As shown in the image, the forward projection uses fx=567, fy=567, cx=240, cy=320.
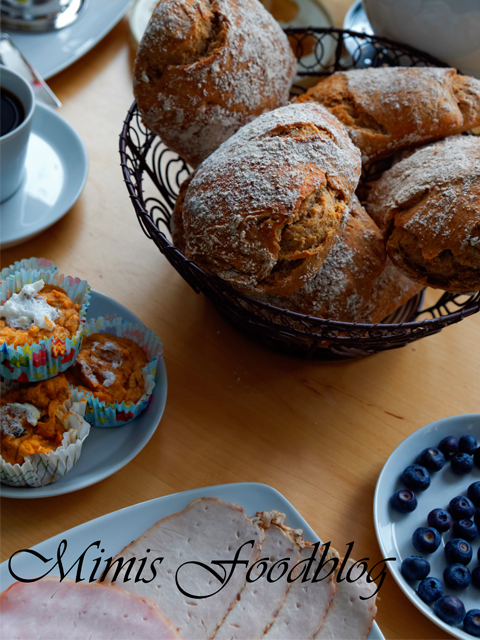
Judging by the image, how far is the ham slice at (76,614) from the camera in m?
0.80

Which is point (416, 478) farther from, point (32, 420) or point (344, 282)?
point (32, 420)

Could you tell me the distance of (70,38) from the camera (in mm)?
1531

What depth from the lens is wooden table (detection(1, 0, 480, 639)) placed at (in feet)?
3.15

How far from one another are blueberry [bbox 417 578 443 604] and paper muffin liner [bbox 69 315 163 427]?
0.53m

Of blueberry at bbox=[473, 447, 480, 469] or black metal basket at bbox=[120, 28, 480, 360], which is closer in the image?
black metal basket at bbox=[120, 28, 480, 360]

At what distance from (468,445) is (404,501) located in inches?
6.6

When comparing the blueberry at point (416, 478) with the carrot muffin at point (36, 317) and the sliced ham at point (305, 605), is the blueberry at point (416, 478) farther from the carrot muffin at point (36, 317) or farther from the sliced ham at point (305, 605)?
the carrot muffin at point (36, 317)

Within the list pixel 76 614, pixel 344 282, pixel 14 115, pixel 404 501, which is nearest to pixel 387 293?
pixel 344 282

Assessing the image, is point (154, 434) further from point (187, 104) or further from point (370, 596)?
point (187, 104)

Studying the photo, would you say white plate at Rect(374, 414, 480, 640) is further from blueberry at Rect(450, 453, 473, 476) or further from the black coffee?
the black coffee

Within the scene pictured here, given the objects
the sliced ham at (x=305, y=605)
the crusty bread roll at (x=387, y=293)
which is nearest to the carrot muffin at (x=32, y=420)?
the sliced ham at (x=305, y=605)

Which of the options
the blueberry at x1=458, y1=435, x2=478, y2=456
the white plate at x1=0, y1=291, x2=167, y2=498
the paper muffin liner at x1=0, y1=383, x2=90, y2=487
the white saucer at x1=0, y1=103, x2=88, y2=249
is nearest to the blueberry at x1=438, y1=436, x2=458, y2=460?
the blueberry at x1=458, y1=435, x2=478, y2=456

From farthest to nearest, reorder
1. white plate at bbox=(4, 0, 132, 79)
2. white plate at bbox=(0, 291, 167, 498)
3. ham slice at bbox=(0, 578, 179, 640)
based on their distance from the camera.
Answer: white plate at bbox=(4, 0, 132, 79) → white plate at bbox=(0, 291, 167, 498) → ham slice at bbox=(0, 578, 179, 640)

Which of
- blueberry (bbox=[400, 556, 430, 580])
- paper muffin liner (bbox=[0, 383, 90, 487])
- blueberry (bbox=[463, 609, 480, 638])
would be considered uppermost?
paper muffin liner (bbox=[0, 383, 90, 487])
